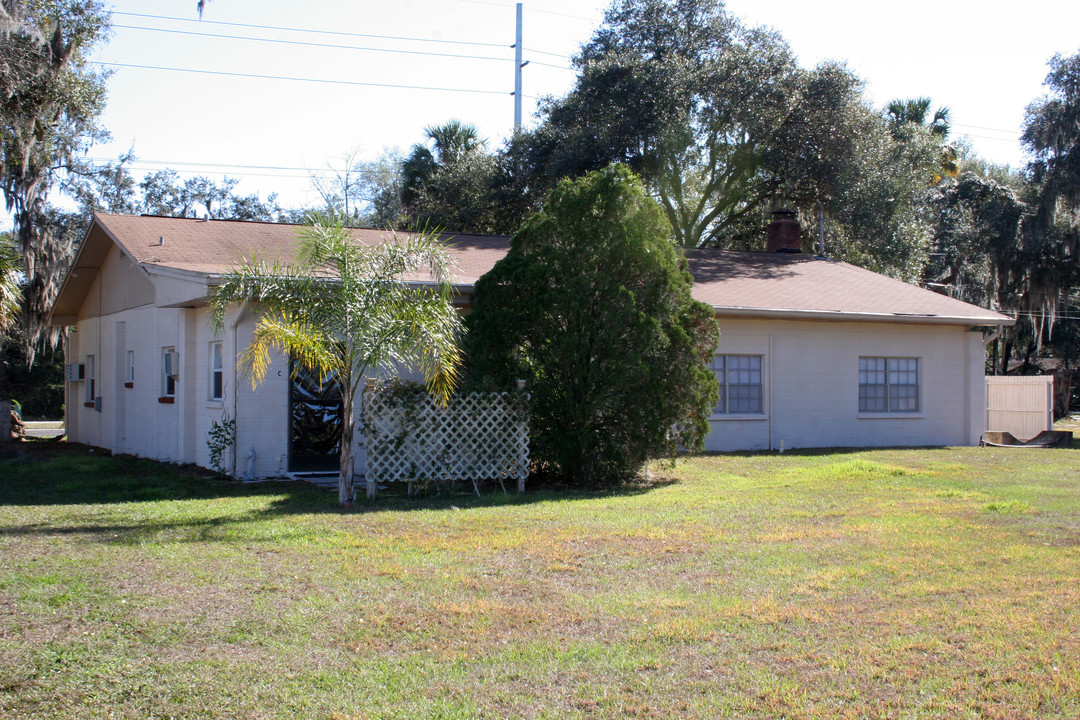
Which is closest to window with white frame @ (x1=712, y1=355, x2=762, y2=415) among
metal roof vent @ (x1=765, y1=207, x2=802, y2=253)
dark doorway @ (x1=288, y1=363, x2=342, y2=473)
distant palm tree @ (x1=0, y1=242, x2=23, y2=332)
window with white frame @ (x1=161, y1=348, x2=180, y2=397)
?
metal roof vent @ (x1=765, y1=207, x2=802, y2=253)

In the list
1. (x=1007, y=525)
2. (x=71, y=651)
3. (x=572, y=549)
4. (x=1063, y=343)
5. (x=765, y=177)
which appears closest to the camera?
(x=71, y=651)

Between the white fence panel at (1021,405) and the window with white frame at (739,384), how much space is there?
802cm

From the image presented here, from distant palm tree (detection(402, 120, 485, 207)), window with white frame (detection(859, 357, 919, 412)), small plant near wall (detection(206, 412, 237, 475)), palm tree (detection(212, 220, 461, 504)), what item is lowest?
small plant near wall (detection(206, 412, 237, 475))

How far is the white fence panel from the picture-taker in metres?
20.8

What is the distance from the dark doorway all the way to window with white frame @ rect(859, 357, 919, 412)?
1013 cm

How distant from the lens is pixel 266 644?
16.2 feet

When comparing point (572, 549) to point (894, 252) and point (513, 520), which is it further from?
point (894, 252)

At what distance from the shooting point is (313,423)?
43.2 feet

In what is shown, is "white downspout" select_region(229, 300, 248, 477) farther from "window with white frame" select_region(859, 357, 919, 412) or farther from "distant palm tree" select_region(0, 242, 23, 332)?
"window with white frame" select_region(859, 357, 919, 412)

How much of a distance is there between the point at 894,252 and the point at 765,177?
4.66m

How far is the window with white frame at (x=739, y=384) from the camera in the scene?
54.2 ft

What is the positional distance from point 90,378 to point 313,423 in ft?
30.8

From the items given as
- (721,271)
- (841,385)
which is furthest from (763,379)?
(721,271)

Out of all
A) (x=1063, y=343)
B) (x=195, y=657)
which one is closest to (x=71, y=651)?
(x=195, y=657)
